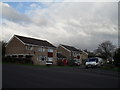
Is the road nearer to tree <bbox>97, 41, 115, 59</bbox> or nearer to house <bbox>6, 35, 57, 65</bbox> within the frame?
house <bbox>6, 35, 57, 65</bbox>

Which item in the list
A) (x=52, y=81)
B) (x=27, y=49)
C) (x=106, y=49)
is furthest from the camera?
(x=106, y=49)

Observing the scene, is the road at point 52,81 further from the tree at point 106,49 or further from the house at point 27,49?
the tree at point 106,49

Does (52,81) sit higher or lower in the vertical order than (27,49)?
lower

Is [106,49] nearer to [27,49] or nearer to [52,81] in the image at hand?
[27,49]

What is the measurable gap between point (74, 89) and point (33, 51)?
39.8m

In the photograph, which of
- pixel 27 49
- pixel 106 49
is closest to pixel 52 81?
pixel 27 49

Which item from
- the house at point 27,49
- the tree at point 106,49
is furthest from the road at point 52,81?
the tree at point 106,49

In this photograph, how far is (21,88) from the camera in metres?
9.10

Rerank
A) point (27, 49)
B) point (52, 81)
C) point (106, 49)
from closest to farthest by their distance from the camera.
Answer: point (52, 81) → point (27, 49) → point (106, 49)

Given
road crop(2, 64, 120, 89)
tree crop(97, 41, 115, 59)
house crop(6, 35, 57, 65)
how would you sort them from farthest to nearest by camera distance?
tree crop(97, 41, 115, 59) < house crop(6, 35, 57, 65) < road crop(2, 64, 120, 89)

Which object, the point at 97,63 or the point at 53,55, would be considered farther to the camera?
the point at 53,55

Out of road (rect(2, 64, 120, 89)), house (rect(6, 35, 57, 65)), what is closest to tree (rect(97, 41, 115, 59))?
house (rect(6, 35, 57, 65))

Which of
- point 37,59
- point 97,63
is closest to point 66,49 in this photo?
point 37,59

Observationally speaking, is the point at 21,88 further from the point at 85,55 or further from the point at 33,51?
the point at 85,55
